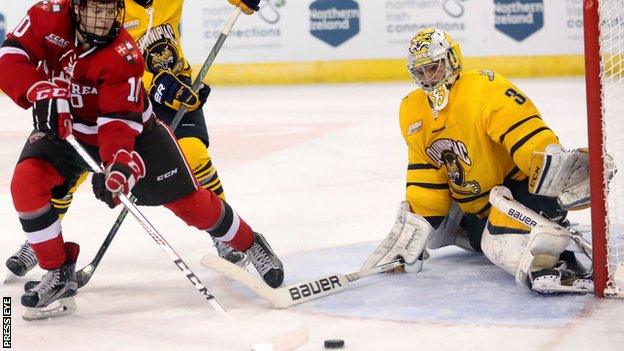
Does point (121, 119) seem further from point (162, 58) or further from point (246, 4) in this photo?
point (246, 4)

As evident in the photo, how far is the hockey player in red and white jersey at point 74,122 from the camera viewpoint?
3.07 m

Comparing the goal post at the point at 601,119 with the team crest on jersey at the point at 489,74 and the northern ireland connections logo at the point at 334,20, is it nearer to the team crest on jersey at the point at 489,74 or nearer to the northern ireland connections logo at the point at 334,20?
the team crest on jersey at the point at 489,74

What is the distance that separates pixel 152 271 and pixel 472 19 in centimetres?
604

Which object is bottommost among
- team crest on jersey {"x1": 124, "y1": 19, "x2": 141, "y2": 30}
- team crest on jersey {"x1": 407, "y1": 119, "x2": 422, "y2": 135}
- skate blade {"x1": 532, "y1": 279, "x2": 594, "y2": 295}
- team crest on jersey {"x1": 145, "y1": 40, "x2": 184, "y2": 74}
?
skate blade {"x1": 532, "y1": 279, "x2": 594, "y2": 295}

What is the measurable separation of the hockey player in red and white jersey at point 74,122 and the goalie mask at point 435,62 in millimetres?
761

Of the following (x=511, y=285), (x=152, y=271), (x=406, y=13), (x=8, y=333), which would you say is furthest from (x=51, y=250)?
(x=406, y=13)

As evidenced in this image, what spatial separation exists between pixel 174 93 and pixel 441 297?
3.59 feet

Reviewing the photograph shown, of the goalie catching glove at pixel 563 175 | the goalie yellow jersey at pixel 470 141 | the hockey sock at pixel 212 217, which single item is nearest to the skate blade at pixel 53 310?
the hockey sock at pixel 212 217

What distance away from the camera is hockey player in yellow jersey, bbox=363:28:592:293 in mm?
3318

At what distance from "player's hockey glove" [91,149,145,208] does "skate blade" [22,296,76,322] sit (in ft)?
1.38

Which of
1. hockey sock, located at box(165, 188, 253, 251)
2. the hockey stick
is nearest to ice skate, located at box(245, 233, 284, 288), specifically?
hockey sock, located at box(165, 188, 253, 251)

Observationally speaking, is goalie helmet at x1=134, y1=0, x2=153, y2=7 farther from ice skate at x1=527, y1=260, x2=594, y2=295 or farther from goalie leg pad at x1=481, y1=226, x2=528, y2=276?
ice skate at x1=527, y1=260, x2=594, y2=295

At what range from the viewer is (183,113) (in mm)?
3771

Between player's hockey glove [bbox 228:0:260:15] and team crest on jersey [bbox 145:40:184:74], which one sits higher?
player's hockey glove [bbox 228:0:260:15]
